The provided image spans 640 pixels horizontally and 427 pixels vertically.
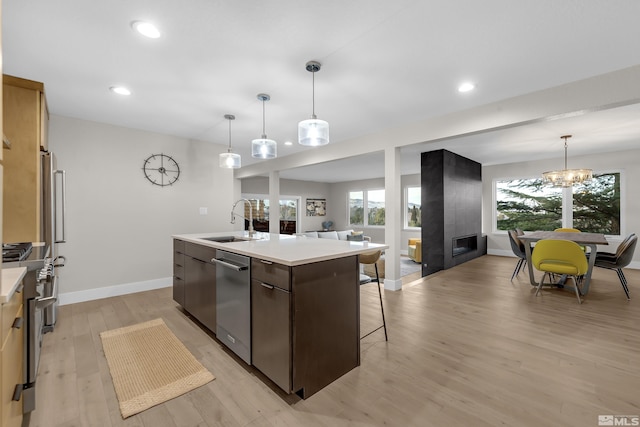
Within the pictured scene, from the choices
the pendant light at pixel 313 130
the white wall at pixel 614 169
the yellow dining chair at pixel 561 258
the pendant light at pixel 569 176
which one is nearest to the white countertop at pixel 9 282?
the pendant light at pixel 313 130

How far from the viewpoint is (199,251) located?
275cm

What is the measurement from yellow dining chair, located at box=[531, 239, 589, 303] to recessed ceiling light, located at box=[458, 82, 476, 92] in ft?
7.74

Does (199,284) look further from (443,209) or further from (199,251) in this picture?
(443,209)

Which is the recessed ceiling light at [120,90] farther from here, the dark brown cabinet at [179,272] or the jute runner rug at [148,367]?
the jute runner rug at [148,367]

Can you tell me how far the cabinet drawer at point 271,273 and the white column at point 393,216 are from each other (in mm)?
2530

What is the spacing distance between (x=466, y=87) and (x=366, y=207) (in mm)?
7119

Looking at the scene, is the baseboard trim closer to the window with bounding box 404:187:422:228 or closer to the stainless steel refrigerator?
the stainless steel refrigerator

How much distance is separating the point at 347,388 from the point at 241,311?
3.00ft

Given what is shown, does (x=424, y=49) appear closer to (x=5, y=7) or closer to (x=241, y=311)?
(x=241, y=311)

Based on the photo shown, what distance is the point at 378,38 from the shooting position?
207 centimetres

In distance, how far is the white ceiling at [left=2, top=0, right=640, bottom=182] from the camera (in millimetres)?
1805

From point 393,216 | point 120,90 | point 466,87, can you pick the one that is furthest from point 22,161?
point 466,87

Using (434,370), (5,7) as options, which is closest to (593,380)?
(434,370)

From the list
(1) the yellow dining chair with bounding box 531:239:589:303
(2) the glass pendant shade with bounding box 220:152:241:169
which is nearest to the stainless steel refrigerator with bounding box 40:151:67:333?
(2) the glass pendant shade with bounding box 220:152:241:169
